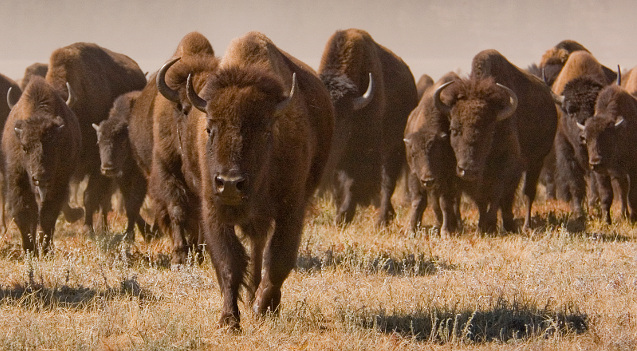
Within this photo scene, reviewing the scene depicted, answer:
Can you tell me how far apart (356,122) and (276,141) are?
20.4 feet

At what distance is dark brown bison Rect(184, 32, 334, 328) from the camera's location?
5191 mm

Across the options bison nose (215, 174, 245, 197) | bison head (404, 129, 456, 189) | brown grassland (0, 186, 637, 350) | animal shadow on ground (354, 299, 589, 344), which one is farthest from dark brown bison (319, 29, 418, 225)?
bison nose (215, 174, 245, 197)

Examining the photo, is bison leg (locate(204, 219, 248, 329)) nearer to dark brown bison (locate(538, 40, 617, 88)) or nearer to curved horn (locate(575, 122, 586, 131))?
curved horn (locate(575, 122, 586, 131))

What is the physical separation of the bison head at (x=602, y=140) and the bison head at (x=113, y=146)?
17.7ft

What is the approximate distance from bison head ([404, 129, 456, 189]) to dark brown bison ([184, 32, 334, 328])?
14.2 feet


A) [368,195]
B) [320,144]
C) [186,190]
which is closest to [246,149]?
[320,144]

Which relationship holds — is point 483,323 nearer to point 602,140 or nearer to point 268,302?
point 268,302

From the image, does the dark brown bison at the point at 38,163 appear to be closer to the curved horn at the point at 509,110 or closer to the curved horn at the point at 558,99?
the curved horn at the point at 509,110

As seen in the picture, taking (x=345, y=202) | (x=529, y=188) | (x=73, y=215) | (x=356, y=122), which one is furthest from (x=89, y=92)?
(x=529, y=188)

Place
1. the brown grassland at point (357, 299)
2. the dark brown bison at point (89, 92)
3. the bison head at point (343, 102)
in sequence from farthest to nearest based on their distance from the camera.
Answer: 1. the dark brown bison at point (89, 92)
2. the bison head at point (343, 102)
3. the brown grassland at point (357, 299)

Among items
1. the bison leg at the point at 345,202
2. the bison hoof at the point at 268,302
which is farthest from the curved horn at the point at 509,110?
the bison hoof at the point at 268,302

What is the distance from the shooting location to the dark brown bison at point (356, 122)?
36.6 feet

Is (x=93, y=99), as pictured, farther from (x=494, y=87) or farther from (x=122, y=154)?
(x=494, y=87)

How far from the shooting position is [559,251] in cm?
892
